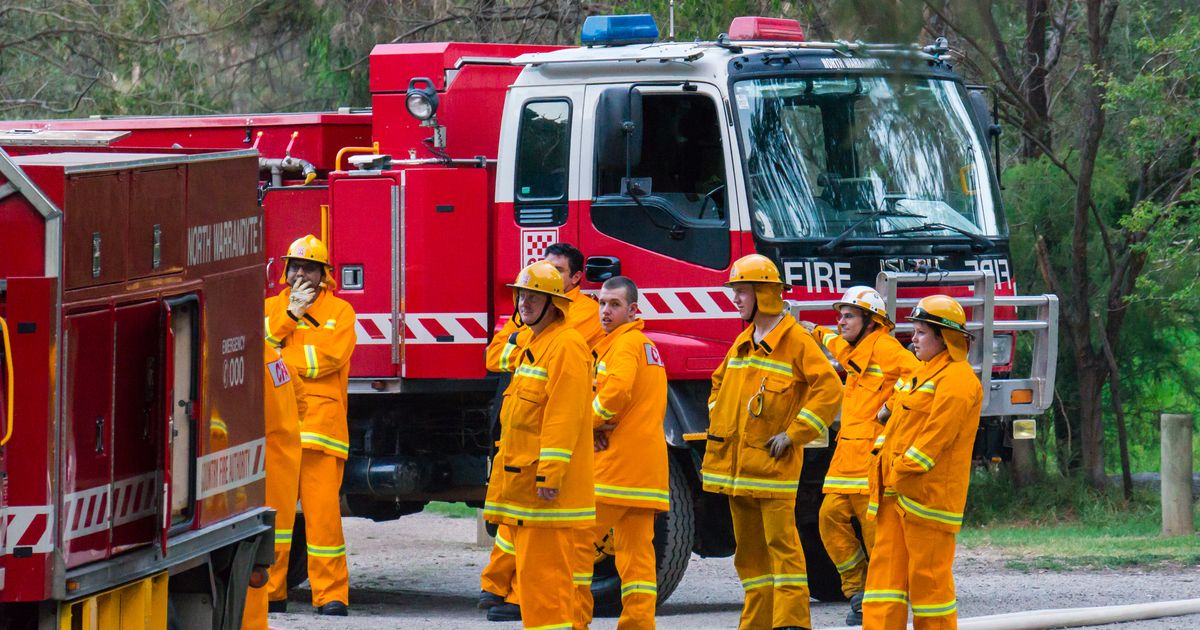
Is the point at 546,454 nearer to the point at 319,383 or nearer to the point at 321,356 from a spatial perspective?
the point at 321,356

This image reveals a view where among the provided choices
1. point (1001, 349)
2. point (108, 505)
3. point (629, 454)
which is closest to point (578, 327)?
point (629, 454)

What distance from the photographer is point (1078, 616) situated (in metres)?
8.95

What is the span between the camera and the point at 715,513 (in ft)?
32.4

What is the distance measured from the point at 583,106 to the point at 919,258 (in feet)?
6.52

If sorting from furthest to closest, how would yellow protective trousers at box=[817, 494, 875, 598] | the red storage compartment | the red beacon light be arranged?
1. the red beacon light
2. yellow protective trousers at box=[817, 494, 875, 598]
3. the red storage compartment

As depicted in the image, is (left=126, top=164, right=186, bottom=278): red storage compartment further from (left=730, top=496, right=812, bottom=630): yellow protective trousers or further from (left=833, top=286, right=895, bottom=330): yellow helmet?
(left=833, top=286, right=895, bottom=330): yellow helmet

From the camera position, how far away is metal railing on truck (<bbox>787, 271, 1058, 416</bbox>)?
9070mm

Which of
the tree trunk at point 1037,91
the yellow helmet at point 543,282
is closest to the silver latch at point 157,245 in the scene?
the yellow helmet at point 543,282

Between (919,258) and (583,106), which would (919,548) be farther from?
(583,106)

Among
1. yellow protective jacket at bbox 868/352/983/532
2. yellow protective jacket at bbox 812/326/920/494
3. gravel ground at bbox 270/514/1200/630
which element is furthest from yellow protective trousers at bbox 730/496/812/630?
yellow protective jacket at bbox 868/352/983/532

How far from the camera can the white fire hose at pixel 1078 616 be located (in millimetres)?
8555

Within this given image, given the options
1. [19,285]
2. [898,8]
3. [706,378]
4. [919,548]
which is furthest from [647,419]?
[898,8]

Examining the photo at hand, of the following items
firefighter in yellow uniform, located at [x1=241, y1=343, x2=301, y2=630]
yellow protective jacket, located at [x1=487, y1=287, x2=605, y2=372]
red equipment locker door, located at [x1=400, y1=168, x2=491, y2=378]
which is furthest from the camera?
red equipment locker door, located at [x1=400, y1=168, x2=491, y2=378]

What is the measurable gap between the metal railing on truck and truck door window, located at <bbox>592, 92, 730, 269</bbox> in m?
0.61
